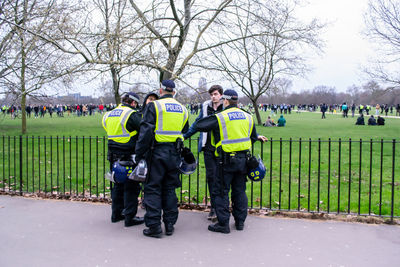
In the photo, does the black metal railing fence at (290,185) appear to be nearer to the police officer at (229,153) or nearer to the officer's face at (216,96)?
the police officer at (229,153)

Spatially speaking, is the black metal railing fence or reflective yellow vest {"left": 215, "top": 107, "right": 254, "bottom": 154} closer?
reflective yellow vest {"left": 215, "top": 107, "right": 254, "bottom": 154}

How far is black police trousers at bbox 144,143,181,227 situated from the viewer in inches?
195

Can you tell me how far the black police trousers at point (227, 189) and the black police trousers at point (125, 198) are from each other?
3.75ft

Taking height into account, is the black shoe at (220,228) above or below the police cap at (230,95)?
below

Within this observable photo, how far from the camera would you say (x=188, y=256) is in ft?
14.1

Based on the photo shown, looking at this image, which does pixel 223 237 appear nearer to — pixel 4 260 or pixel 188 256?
pixel 188 256

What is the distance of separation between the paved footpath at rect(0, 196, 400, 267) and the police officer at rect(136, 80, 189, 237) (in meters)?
0.30

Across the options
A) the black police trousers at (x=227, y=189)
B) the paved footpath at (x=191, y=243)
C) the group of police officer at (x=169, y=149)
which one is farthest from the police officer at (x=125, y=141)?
the black police trousers at (x=227, y=189)

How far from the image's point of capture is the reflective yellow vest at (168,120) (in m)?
4.95

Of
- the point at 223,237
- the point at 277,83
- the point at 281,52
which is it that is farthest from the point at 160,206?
the point at 277,83

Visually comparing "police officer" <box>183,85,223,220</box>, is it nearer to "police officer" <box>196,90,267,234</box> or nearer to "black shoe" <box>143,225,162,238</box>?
"police officer" <box>196,90,267,234</box>

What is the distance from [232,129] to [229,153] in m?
0.32

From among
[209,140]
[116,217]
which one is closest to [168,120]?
[209,140]

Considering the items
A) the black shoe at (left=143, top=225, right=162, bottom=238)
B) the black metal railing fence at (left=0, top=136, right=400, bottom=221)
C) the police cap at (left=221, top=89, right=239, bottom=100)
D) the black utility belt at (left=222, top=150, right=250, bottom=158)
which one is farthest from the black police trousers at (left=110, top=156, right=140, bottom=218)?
the police cap at (left=221, top=89, right=239, bottom=100)
